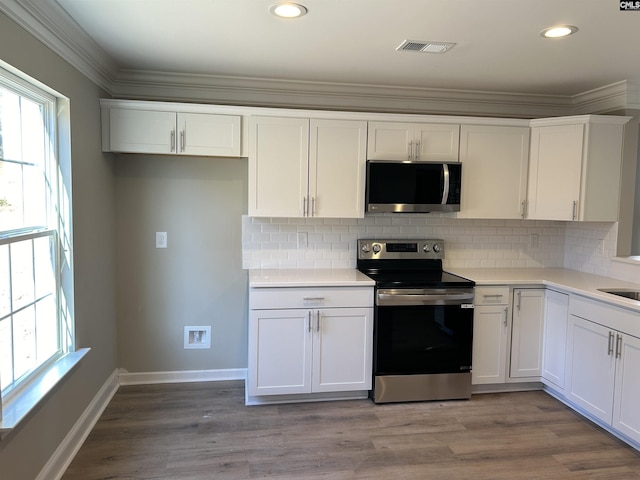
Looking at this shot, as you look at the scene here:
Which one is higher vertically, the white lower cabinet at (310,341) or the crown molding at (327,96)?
the crown molding at (327,96)

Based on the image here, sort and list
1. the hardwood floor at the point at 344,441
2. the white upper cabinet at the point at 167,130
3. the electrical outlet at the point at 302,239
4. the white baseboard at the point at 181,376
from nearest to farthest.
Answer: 1. the hardwood floor at the point at 344,441
2. the white upper cabinet at the point at 167,130
3. the white baseboard at the point at 181,376
4. the electrical outlet at the point at 302,239

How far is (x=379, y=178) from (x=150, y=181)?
1744mm

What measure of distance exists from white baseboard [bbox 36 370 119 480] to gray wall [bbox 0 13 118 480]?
0.14ft

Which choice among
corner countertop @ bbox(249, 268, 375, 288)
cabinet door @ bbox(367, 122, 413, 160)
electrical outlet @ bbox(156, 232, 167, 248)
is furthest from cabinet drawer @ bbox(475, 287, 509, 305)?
electrical outlet @ bbox(156, 232, 167, 248)

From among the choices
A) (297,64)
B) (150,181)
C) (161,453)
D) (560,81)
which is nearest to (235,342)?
(161,453)

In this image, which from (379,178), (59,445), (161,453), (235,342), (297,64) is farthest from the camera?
(235,342)

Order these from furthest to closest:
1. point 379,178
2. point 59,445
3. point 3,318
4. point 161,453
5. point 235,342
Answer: point 235,342 → point 379,178 → point 161,453 → point 59,445 → point 3,318

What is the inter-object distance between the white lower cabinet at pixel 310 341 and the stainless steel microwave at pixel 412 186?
691 millimetres

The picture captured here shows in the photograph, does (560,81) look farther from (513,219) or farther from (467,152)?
(513,219)

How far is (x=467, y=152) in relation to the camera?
3494 mm

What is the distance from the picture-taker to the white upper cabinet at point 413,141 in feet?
11.1

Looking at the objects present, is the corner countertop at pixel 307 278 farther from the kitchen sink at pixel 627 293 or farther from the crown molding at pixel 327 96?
the kitchen sink at pixel 627 293

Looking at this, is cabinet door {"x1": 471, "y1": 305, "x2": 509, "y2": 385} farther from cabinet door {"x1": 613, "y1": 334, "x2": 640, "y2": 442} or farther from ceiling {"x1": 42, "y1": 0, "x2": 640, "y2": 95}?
ceiling {"x1": 42, "y1": 0, "x2": 640, "y2": 95}

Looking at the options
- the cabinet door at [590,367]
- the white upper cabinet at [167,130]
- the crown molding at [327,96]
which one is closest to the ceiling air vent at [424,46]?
the crown molding at [327,96]
